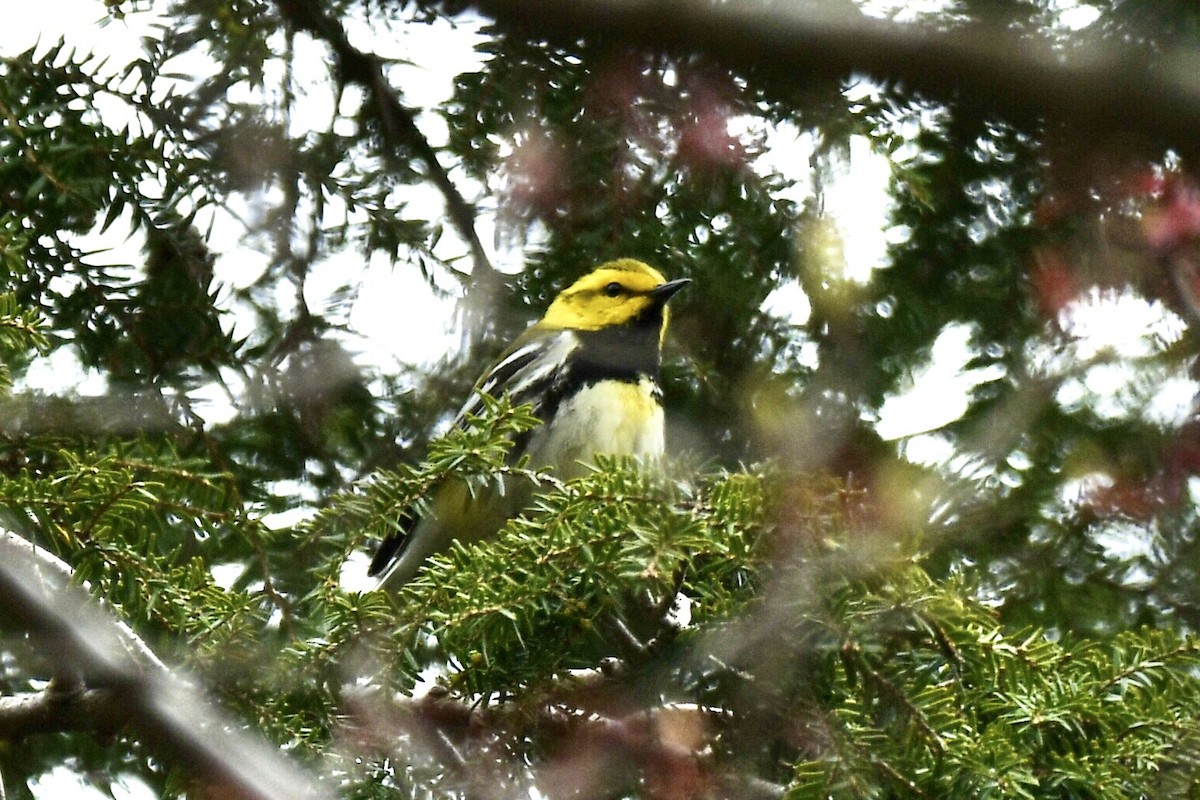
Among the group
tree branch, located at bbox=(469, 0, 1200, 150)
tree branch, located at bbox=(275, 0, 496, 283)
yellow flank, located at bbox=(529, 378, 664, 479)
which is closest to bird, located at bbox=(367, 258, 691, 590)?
yellow flank, located at bbox=(529, 378, 664, 479)

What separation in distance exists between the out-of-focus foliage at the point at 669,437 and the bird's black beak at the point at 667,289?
57 mm

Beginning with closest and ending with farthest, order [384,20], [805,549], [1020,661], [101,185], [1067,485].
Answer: [805,549], [1020,661], [101,185], [1067,485], [384,20]

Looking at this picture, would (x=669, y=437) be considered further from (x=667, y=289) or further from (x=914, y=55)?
(x=914, y=55)

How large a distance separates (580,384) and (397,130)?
2.69ft

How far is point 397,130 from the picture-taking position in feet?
11.3

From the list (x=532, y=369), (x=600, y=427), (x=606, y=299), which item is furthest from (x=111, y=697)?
(x=606, y=299)

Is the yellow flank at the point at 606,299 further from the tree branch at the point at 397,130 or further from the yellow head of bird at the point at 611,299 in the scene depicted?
the tree branch at the point at 397,130

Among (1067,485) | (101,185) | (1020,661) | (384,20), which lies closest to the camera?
(1020,661)

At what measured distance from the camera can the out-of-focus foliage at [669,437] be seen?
5.87 feet

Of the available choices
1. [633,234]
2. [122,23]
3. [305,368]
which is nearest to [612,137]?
[633,234]

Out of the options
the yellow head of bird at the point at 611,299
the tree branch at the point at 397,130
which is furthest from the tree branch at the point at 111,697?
the yellow head of bird at the point at 611,299

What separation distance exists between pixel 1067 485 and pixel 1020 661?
1.37 metres

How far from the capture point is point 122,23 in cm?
327

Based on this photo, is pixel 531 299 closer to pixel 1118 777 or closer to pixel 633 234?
pixel 633 234
